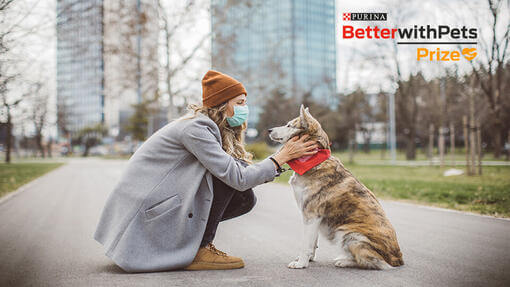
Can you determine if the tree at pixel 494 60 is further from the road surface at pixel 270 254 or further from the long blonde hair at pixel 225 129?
the long blonde hair at pixel 225 129

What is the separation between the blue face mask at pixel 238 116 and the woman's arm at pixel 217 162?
0.38 metres

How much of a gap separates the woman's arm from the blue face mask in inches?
15.1

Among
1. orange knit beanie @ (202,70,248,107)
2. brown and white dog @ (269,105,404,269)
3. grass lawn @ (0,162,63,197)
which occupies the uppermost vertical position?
orange knit beanie @ (202,70,248,107)

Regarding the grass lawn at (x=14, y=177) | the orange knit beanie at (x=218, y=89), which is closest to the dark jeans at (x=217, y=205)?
the orange knit beanie at (x=218, y=89)

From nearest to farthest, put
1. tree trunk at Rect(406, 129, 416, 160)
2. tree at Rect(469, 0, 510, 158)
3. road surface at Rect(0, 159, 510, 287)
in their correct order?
road surface at Rect(0, 159, 510, 287)
tree at Rect(469, 0, 510, 158)
tree trunk at Rect(406, 129, 416, 160)

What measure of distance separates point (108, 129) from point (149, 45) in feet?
272

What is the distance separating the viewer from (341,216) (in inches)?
149

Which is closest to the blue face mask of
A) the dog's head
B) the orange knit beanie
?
the orange knit beanie

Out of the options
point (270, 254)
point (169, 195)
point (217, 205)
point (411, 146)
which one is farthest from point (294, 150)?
point (411, 146)

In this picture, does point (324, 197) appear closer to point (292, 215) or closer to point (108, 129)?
point (292, 215)

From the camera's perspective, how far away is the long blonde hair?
13.3 ft

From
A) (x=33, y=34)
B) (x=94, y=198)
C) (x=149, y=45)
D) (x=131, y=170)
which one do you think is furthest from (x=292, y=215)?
(x=149, y=45)

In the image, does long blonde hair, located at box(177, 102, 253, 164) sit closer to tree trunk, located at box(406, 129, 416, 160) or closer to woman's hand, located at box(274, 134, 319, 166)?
woman's hand, located at box(274, 134, 319, 166)

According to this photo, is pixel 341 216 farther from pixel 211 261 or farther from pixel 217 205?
pixel 211 261
